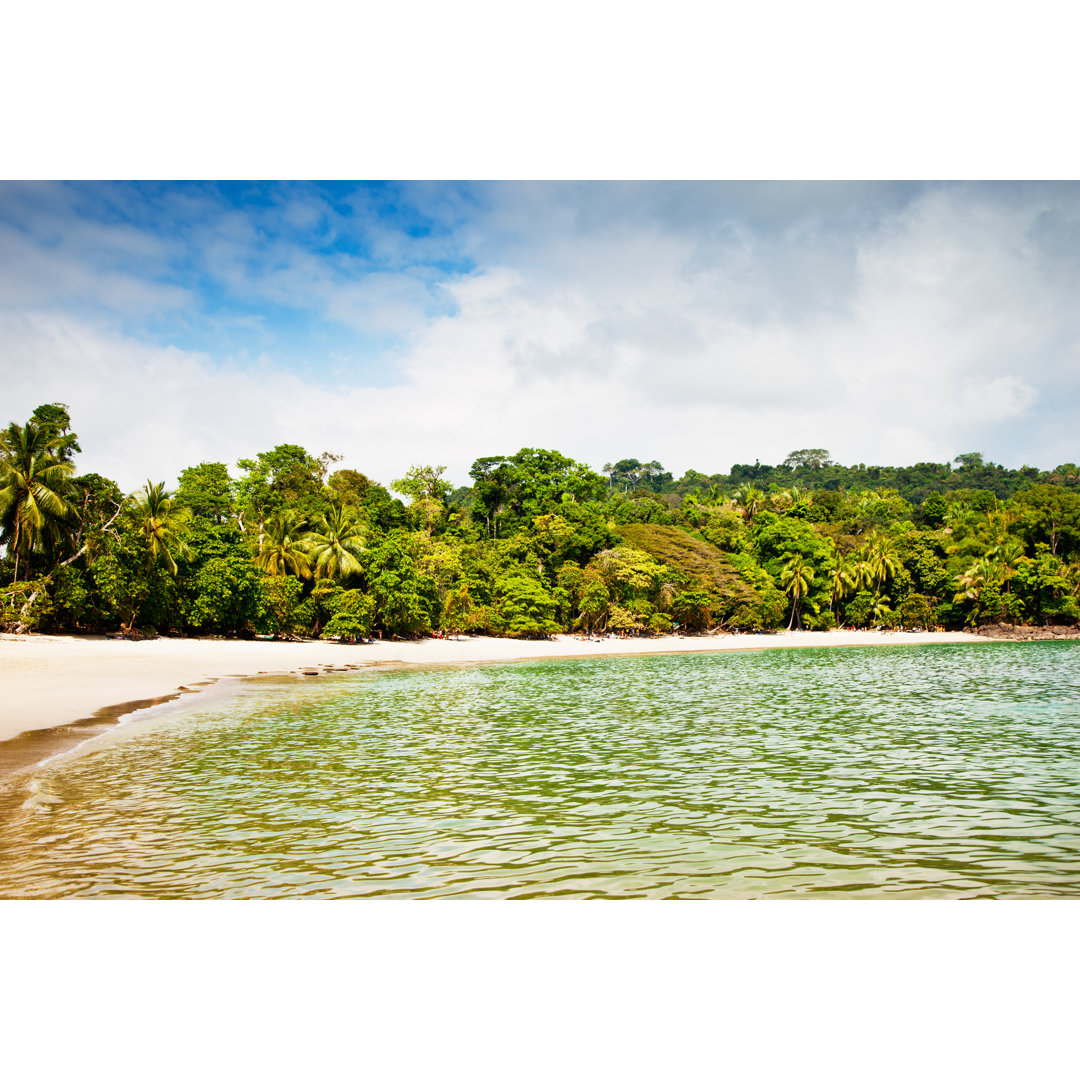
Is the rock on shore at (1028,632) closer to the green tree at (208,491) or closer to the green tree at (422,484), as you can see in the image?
the green tree at (422,484)

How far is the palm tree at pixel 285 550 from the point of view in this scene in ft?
97.9

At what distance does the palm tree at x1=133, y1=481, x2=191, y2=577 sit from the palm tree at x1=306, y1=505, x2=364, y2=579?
242 inches

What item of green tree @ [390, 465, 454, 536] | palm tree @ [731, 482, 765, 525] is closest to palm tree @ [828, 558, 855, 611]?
palm tree @ [731, 482, 765, 525]

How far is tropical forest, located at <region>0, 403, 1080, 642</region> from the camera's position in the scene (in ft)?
77.6

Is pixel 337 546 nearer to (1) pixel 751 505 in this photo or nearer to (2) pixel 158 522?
(2) pixel 158 522

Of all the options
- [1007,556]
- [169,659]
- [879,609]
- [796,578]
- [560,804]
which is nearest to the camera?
[560,804]

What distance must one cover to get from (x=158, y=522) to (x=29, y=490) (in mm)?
3662

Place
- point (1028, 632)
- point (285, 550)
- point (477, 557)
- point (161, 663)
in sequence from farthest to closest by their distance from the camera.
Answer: point (1028, 632) → point (477, 557) → point (285, 550) → point (161, 663)

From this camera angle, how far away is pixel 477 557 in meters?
37.9

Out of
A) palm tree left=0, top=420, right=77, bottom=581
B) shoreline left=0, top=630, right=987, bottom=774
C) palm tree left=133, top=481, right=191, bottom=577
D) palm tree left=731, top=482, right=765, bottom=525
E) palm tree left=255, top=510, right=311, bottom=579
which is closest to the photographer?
shoreline left=0, top=630, right=987, bottom=774

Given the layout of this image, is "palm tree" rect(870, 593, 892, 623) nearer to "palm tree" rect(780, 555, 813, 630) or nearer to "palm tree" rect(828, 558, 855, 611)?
"palm tree" rect(828, 558, 855, 611)

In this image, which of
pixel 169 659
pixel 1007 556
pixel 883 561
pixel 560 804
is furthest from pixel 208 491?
pixel 1007 556

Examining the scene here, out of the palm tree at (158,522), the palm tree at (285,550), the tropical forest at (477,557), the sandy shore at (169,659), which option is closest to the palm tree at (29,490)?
the tropical forest at (477,557)
